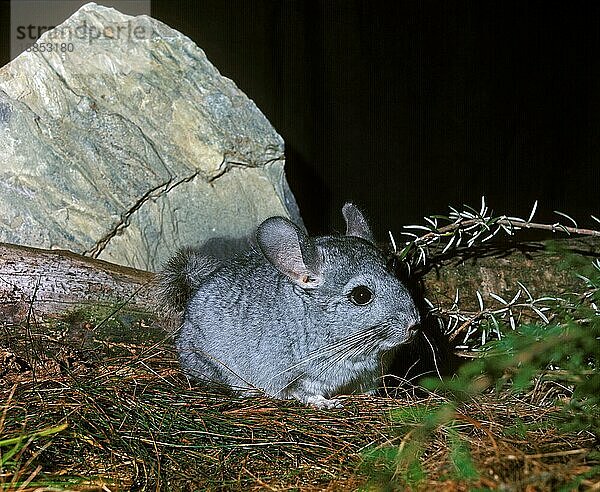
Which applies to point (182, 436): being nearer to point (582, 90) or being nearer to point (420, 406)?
point (420, 406)

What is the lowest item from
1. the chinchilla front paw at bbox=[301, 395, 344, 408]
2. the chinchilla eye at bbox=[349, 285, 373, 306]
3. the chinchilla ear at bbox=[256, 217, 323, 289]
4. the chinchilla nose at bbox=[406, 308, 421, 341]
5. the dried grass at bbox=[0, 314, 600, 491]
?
the chinchilla front paw at bbox=[301, 395, 344, 408]

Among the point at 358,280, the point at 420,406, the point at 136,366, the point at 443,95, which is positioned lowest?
the point at 136,366

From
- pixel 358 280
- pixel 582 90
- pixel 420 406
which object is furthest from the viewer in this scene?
pixel 582 90

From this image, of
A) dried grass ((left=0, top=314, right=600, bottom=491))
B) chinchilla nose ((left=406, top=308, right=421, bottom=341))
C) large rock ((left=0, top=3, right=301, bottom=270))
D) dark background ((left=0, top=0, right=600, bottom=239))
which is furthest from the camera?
dark background ((left=0, top=0, right=600, bottom=239))

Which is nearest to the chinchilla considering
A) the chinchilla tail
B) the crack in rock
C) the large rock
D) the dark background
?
the chinchilla tail

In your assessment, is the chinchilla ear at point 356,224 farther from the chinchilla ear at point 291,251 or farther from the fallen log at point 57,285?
the fallen log at point 57,285

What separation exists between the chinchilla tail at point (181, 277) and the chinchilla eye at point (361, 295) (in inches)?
Answer: 33.3

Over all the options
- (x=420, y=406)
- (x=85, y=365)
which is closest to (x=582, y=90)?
(x=420, y=406)

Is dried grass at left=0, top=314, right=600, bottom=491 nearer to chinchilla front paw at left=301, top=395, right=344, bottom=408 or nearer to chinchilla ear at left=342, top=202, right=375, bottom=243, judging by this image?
chinchilla front paw at left=301, top=395, right=344, bottom=408

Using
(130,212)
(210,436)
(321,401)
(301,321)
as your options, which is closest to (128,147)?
(130,212)

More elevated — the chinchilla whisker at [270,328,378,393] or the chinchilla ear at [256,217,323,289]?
the chinchilla ear at [256,217,323,289]

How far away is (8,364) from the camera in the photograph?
3.11 metres

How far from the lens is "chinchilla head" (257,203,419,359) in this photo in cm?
303

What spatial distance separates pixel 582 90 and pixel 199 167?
3.09 meters
